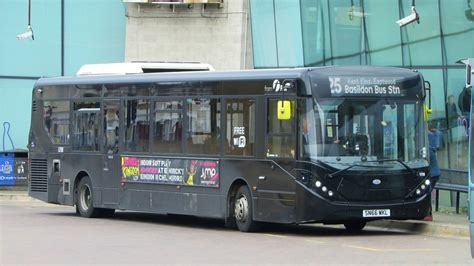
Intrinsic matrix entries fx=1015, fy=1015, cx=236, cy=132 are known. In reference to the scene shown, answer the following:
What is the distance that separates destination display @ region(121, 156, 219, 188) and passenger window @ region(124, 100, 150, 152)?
260mm

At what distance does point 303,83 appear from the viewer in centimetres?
1719

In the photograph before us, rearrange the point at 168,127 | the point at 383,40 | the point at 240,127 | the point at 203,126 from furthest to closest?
the point at 383,40, the point at 168,127, the point at 203,126, the point at 240,127

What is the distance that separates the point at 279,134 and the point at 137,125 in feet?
14.5

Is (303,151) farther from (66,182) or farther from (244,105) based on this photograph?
(66,182)

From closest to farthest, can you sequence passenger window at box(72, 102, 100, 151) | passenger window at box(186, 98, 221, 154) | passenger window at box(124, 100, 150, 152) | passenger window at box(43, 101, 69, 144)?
passenger window at box(186, 98, 221, 154)
passenger window at box(124, 100, 150, 152)
passenger window at box(72, 102, 100, 151)
passenger window at box(43, 101, 69, 144)

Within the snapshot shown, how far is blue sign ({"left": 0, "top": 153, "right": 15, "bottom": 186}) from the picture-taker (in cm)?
3212

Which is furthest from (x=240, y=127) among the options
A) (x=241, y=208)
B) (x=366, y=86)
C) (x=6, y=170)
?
(x=6, y=170)

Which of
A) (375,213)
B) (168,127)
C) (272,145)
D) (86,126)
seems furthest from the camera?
(86,126)

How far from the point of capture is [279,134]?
17.5m

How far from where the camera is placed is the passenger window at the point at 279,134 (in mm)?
17281

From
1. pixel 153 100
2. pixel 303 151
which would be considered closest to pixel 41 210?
pixel 153 100

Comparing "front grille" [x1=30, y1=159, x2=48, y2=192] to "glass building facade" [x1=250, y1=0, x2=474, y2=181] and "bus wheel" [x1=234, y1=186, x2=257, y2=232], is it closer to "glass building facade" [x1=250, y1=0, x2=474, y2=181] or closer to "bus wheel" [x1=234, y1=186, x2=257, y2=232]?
"bus wheel" [x1=234, y1=186, x2=257, y2=232]

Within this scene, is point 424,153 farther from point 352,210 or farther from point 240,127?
point 240,127

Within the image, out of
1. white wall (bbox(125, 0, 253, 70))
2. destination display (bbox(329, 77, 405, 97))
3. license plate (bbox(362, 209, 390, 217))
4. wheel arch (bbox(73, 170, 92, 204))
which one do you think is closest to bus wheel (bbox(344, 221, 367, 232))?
license plate (bbox(362, 209, 390, 217))
